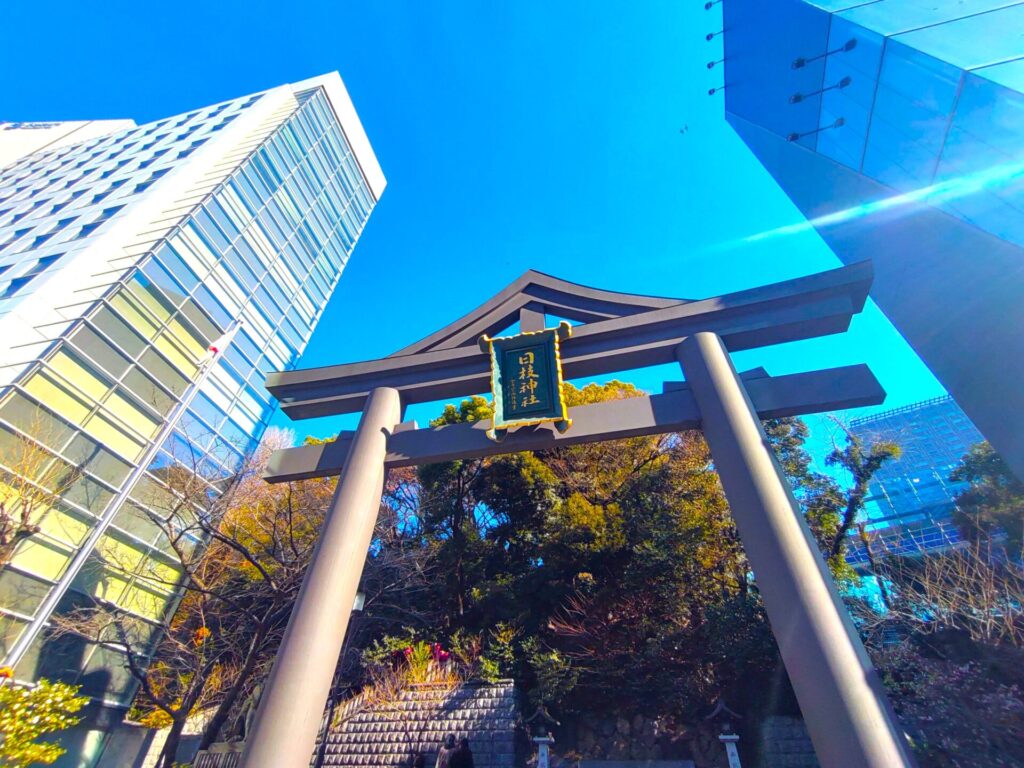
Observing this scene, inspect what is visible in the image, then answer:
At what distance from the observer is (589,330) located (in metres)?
5.58

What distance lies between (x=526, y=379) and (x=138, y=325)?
14432 mm

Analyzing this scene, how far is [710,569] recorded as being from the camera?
10438mm

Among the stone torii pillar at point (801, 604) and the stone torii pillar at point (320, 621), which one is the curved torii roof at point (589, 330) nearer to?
the stone torii pillar at point (320, 621)

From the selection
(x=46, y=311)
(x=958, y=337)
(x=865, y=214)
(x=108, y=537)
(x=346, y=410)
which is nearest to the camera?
(x=346, y=410)

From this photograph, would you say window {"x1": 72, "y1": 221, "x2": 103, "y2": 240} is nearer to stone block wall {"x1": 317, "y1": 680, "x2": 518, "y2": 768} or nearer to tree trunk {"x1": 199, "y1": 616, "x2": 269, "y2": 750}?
tree trunk {"x1": 199, "y1": 616, "x2": 269, "y2": 750}

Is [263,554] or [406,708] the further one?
[263,554]

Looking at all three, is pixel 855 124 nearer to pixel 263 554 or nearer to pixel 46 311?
pixel 263 554

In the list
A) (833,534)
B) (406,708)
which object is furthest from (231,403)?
(833,534)

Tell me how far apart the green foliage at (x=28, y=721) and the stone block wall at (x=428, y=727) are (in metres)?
4.44

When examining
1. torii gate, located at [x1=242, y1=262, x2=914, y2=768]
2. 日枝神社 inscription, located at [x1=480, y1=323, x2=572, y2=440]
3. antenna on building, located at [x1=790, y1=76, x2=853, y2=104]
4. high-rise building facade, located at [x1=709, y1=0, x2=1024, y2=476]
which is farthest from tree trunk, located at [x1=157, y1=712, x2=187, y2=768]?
antenna on building, located at [x1=790, y1=76, x2=853, y2=104]

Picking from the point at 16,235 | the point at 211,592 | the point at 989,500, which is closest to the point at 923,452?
the point at 989,500

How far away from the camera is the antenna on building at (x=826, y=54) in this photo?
7578 mm

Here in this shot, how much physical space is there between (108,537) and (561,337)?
13019mm

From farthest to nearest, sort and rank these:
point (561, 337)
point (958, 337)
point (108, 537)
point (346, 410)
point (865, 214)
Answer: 1. point (108, 537)
2. point (865, 214)
3. point (958, 337)
4. point (346, 410)
5. point (561, 337)
